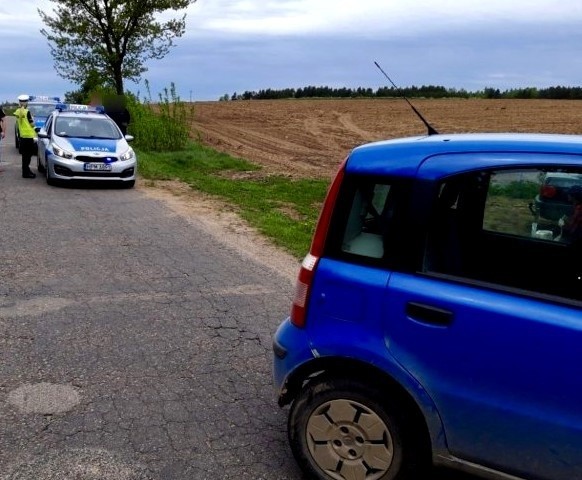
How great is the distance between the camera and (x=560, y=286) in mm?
2691

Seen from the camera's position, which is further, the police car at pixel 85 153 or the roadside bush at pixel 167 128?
the roadside bush at pixel 167 128

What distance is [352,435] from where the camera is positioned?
3.09 m

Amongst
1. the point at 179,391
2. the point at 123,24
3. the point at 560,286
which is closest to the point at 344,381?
the point at 560,286

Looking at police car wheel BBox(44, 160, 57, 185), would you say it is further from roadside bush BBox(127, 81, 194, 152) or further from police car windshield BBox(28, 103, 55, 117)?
police car windshield BBox(28, 103, 55, 117)

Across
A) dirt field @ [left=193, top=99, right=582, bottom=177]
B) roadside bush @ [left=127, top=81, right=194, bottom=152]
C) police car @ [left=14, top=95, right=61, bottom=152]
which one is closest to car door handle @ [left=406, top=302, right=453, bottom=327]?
dirt field @ [left=193, top=99, right=582, bottom=177]

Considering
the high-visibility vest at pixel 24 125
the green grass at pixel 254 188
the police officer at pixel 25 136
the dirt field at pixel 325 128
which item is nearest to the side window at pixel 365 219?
the green grass at pixel 254 188

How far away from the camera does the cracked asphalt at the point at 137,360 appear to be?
11.7ft

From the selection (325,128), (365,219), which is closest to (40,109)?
(325,128)

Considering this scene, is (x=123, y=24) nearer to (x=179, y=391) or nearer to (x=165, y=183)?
(x=165, y=183)

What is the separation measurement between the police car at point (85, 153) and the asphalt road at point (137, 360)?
4.77 metres

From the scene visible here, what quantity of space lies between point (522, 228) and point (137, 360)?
2.93 metres

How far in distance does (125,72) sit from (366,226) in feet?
88.9

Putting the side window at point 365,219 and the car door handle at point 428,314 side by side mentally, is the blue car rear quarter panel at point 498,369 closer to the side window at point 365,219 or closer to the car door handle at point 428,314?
the car door handle at point 428,314

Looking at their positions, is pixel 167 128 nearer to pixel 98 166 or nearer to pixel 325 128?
pixel 98 166
